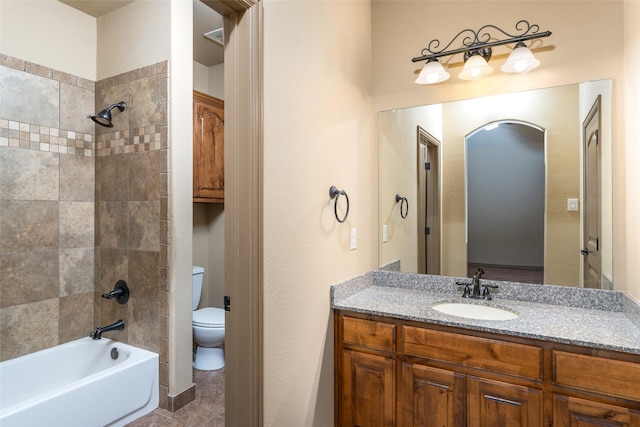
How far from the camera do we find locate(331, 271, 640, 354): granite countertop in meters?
1.35

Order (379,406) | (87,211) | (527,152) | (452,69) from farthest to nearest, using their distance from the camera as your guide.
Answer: (87,211), (452,69), (527,152), (379,406)

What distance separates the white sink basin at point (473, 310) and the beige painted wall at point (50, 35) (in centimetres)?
272

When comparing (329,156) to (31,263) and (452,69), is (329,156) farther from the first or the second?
(31,263)

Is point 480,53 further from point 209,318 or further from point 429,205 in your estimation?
point 209,318

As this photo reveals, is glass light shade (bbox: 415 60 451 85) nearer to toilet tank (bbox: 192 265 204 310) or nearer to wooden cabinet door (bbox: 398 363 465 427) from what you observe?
wooden cabinet door (bbox: 398 363 465 427)

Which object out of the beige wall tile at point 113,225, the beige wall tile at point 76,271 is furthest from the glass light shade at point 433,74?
the beige wall tile at point 76,271

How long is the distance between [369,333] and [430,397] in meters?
0.37

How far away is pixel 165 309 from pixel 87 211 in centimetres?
96

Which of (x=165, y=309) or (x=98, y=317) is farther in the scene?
(x=98, y=317)

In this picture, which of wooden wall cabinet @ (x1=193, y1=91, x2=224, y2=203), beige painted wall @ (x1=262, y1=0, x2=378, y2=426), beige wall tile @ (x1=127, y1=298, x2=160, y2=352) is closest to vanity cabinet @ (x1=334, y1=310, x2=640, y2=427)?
beige painted wall @ (x1=262, y1=0, x2=378, y2=426)

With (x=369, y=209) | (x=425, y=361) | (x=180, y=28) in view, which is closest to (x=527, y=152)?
(x=369, y=209)

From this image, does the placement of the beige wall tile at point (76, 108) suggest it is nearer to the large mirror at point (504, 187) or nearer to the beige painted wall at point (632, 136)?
the large mirror at point (504, 187)

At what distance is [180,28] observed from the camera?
6.96 ft

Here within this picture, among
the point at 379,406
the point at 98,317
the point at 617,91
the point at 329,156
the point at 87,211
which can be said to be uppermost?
the point at 617,91
